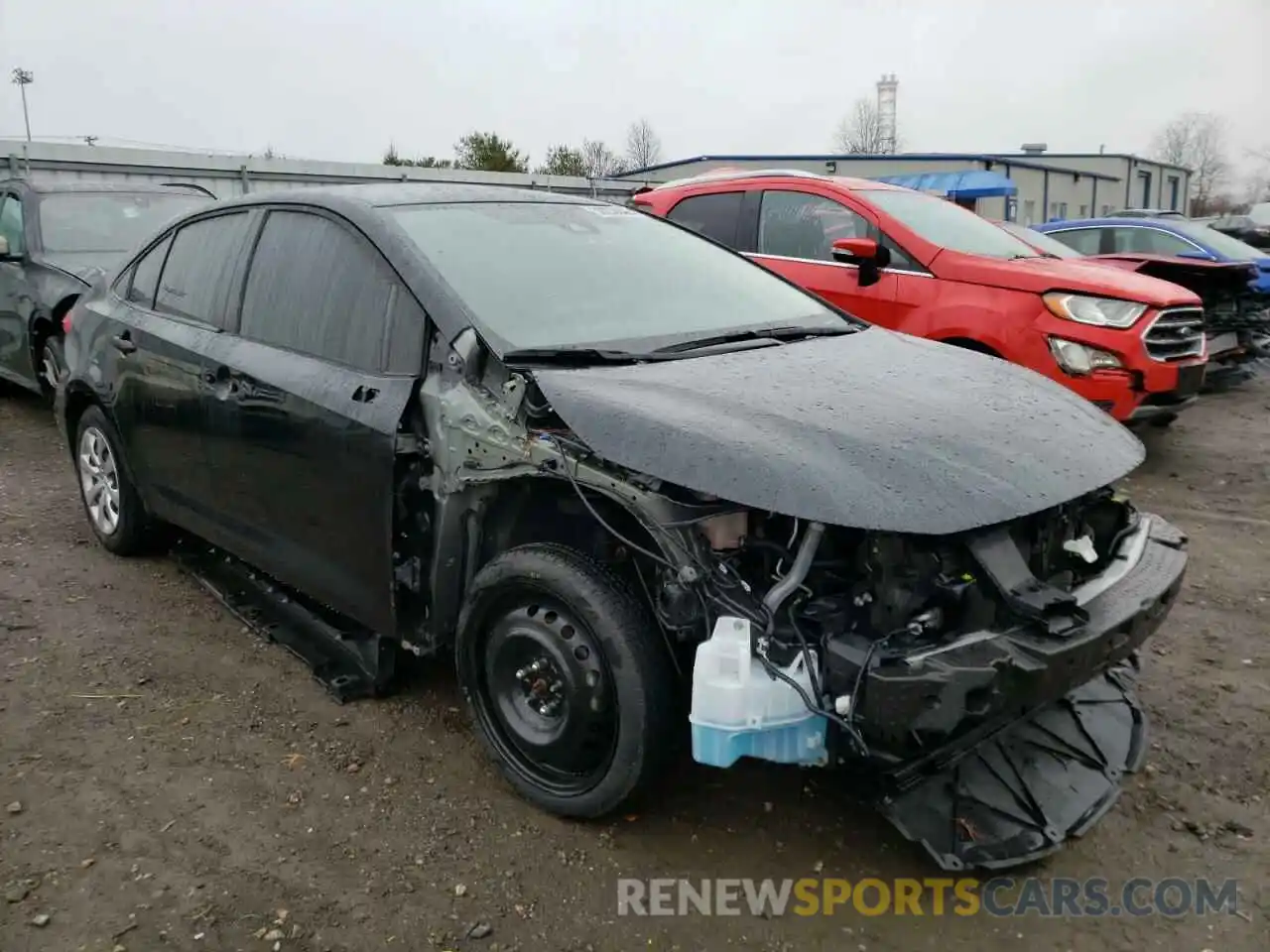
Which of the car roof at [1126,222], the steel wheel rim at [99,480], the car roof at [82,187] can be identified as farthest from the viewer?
the car roof at [1126,222]

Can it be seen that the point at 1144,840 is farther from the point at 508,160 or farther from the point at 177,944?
the point at 508,160

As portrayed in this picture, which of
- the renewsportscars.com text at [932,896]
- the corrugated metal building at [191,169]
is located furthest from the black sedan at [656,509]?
the corrugated metal building at [191,169]

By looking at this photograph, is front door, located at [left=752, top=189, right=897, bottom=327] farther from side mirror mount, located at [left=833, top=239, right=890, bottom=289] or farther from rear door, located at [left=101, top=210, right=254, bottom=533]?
rear door, located at [left=101, top=210, right=254, bottom=533]

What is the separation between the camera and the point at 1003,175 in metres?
34.7

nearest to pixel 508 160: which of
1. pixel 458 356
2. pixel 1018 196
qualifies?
pixel 1018 196

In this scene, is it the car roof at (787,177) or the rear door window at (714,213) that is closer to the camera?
the car roof at (787,177)

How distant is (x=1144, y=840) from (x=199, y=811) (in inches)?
107

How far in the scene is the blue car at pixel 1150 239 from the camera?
10742mm

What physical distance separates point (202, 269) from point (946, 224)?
191 inches

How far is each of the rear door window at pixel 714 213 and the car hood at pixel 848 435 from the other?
170 inches

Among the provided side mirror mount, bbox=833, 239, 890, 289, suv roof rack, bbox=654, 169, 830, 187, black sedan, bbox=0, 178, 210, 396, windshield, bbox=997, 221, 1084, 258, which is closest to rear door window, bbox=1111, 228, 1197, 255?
windshield, bbox=997, 221, 1084, 258

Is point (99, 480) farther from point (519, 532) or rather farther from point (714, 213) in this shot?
point (714, 213)

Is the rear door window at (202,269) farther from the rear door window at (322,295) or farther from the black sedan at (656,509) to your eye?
the rear door window at (322,295)

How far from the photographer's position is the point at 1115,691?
3.14 m
